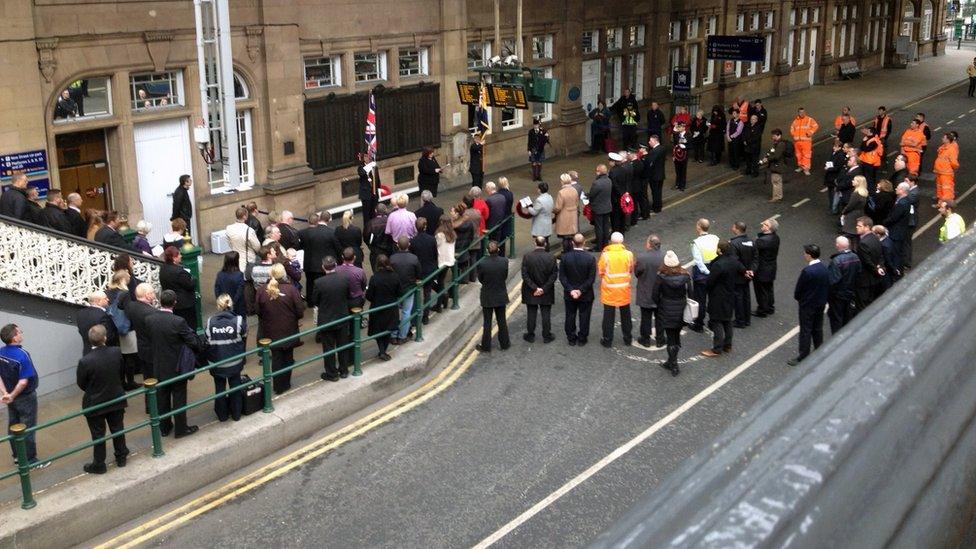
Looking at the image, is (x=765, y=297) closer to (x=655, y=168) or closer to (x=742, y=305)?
(x=742, y=305)

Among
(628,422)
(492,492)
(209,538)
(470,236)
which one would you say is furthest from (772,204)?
(209,538)

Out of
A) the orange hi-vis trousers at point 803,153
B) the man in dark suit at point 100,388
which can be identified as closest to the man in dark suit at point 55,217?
the man in dark suit at point 100,388

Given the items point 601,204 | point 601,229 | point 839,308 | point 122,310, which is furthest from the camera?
point 601,229

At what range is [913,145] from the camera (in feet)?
85.9

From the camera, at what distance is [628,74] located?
34719mm

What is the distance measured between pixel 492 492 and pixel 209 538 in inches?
115

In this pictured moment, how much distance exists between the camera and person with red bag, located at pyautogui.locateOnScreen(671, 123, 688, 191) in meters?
25.8

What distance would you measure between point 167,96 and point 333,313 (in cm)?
846

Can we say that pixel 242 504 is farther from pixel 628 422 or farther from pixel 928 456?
pixel 928 456

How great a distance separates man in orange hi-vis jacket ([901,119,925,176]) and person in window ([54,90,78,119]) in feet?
63.0

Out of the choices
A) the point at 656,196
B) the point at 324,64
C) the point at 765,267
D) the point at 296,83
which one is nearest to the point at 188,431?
the point at 765,267

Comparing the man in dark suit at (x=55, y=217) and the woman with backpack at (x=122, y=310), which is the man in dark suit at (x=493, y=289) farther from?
the man in dark suit at (x=55, y=217)

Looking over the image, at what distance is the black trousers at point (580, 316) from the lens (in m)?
15.6

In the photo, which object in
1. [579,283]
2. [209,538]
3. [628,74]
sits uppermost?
[628,74]
